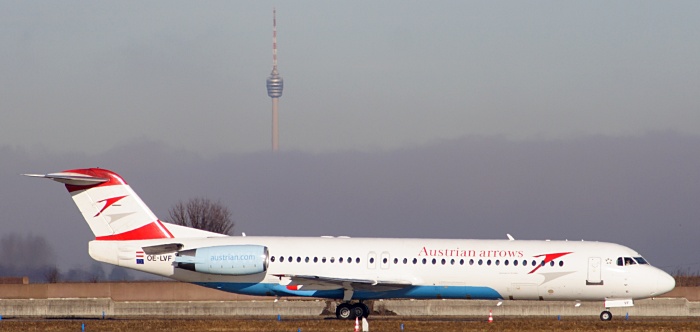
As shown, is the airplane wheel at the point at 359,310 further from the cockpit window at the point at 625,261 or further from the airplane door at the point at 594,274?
the cockpit window at the point at 625,261

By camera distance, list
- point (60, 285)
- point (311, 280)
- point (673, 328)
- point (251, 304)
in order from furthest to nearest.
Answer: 1. point (60, 285)
2. point (251, 304)
3. point (311, 280)
4. point (673, 328)

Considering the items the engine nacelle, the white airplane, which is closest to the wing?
the white airplane

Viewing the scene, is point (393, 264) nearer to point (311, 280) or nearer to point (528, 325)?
point (311, 280)

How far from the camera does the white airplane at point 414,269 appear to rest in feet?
119

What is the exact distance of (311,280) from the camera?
3569 centimetres

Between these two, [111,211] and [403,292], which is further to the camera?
[111,211]

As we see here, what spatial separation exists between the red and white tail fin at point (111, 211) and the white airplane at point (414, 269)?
0.53 meters

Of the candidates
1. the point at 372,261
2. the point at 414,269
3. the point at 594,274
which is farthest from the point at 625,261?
the point at 372,261

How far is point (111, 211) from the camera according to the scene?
3753 centimetres

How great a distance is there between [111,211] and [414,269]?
411 inches

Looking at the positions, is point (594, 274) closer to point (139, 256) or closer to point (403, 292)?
point (403, 292)

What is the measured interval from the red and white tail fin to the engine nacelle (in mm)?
1682

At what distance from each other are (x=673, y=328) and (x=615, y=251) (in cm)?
606

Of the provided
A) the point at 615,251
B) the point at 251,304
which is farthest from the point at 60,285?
the point at 615,251
